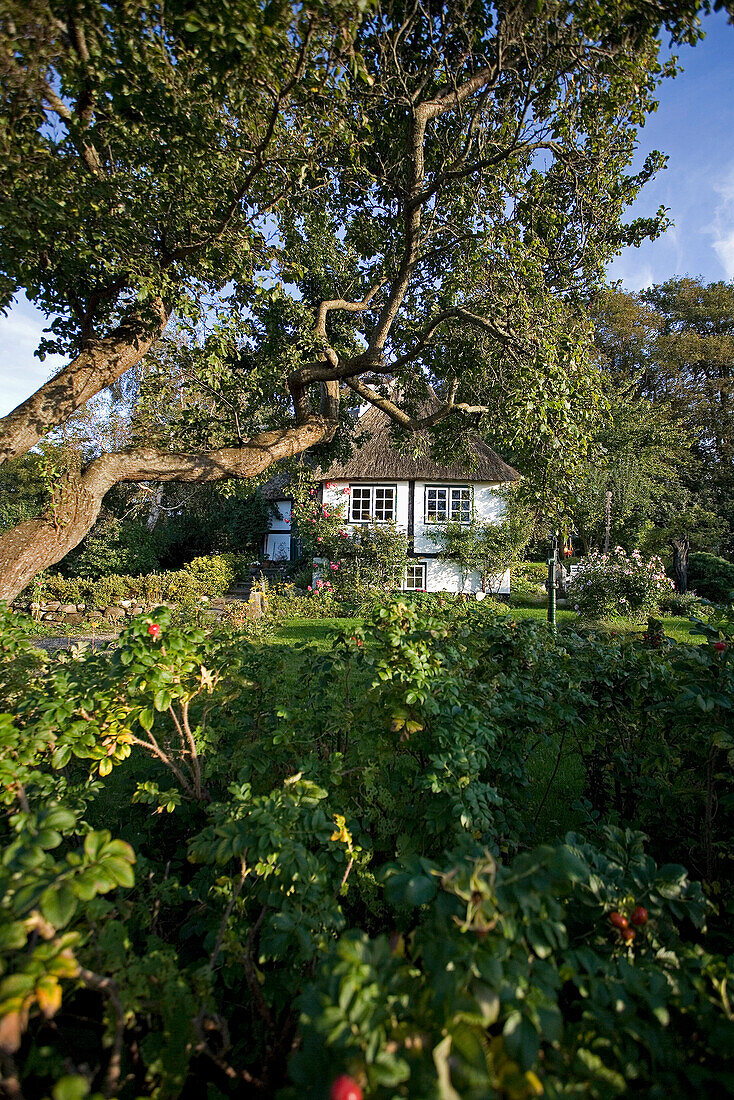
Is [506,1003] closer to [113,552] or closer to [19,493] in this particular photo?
[113,552]

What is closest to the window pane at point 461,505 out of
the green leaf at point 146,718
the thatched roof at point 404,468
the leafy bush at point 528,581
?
the thatched roof at point 404,468

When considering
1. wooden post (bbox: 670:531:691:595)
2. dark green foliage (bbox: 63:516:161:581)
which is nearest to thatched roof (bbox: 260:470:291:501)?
dark green foliage (bbox: 63:516:161:581)

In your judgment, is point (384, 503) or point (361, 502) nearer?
point (384, 503)

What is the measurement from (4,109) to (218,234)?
1.87 m

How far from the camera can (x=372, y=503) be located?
59.8 ft

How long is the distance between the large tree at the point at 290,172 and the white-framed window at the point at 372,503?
11271 millimetres

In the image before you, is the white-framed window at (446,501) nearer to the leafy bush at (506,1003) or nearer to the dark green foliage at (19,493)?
the dark green foliage at (19,493)

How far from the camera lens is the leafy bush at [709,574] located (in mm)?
17539

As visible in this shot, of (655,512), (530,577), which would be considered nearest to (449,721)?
(530,577)

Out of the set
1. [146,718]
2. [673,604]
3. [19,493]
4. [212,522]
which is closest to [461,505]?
[673,604]

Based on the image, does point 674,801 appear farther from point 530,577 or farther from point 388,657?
point 530,577

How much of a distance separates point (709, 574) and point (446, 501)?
10.2m

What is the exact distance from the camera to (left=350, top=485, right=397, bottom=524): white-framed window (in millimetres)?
18188

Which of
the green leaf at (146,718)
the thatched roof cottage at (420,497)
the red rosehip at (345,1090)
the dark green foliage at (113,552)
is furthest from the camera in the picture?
the dark green foliage at (113,552)
